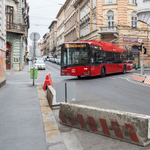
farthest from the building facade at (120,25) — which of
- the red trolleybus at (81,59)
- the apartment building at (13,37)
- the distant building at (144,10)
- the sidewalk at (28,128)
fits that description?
the sidewalk at (28,128)

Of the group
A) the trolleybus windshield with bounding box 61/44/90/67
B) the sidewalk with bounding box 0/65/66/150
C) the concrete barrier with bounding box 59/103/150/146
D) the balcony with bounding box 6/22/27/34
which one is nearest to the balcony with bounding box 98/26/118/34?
the balcony with bounding box 6/22/27/34

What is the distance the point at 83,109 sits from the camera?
528 centimetres

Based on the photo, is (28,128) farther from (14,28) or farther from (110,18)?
(110,18)

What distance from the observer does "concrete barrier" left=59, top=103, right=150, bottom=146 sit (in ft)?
13.7

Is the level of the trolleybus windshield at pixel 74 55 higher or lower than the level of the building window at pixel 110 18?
lower

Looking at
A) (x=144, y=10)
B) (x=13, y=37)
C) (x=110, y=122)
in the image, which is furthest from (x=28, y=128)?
(x=13, y=37)

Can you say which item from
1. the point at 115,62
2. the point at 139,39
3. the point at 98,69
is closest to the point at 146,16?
the point at 115,62

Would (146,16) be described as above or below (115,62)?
above

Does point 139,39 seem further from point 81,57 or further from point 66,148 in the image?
point 66,148

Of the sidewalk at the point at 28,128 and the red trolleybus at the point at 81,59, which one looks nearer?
the sidewalk at the point at 28,128

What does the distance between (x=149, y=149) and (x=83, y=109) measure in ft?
5.54

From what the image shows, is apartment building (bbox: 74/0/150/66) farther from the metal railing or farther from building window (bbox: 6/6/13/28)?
building window (bbox: 6/6/13/28)

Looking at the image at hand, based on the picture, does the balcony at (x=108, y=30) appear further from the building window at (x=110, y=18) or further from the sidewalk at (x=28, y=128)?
the sidewalk at (x=28, y=128)

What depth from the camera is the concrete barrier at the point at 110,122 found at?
418cm
